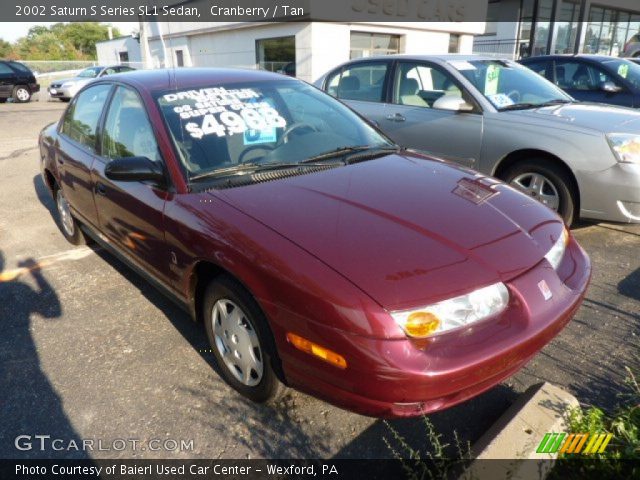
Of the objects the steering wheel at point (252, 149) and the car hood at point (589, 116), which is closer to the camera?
the steering wheel at point (252, 149)

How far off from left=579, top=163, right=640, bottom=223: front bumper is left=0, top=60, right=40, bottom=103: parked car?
21061 mm

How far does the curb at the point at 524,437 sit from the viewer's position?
6.09 feet

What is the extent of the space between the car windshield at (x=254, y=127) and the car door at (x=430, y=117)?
61.0 inches

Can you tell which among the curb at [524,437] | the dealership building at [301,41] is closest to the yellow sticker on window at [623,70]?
the curb at [524,437]

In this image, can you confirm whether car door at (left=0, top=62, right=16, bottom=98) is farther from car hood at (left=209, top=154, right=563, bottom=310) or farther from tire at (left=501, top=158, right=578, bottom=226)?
car hood at (left=209, top=154, right=563, bottom=310)

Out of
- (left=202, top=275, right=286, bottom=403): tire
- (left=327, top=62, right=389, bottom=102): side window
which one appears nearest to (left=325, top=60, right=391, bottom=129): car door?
(left=327, top=62, right=389, bottom=102): side window

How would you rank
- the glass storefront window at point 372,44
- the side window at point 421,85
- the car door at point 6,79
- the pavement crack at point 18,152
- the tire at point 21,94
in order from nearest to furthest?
the side window at point 421,85 → the pavement crack at point 18,152 → the car door at point 6,79 → the glass storefront window at point 372,44 → the tire at point 21,94

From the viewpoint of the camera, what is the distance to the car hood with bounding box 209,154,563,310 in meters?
1.92

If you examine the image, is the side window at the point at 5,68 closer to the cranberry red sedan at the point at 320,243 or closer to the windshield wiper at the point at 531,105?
the cranberry red sedan at the point at 320,243

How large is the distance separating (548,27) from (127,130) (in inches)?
1097

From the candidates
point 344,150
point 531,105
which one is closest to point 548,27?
point 531,105

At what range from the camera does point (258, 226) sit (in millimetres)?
2195

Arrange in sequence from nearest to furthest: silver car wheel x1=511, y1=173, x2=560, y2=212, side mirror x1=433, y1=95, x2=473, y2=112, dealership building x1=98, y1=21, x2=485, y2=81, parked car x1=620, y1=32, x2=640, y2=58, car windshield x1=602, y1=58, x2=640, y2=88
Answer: silver car wheel x1=511, y1=173, x2=560, y2=212
side mirror x1=433, y1=95, x2=473, y2=112
car windshield x1=602, y1=58, x2=640, y2=88
parked car x1=620, y1=32, x2=640, y2=58
dealership building x1=98, y1=21, x2=485, y2=81

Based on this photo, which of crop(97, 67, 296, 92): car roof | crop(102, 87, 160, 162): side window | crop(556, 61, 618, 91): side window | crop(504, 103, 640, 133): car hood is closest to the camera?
crop(102, 87, 160, 162): side window
